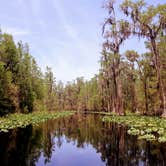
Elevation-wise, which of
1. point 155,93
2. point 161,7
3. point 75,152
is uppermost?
point 161,7

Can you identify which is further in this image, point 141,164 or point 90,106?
point 90,106

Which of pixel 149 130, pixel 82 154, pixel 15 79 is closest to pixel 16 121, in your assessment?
pixel 149 130

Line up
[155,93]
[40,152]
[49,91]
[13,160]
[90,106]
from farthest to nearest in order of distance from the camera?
[90,106]
[49,91]
[155,93]
[40,152]
[13,160]

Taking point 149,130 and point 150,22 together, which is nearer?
point 149,130

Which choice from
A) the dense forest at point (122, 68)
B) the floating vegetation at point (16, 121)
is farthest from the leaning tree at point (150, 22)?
the floating vegetation at point (16, 121)

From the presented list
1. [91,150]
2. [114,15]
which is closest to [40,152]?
[91,150]

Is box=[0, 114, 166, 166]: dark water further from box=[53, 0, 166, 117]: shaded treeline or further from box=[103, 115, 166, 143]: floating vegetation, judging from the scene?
box=[53, 0, 166, 117]: shaded treeline

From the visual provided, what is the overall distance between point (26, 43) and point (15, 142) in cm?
4113

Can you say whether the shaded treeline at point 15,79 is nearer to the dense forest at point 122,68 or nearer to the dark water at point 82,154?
the dense forest at point 122,68

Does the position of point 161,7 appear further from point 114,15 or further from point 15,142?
point 15,142

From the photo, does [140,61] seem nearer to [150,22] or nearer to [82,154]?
[150,22]

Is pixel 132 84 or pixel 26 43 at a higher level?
pixel 26 43

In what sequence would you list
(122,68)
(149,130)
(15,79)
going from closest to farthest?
(149,130)
(122,68)
(15,79)

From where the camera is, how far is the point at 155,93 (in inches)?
1475
